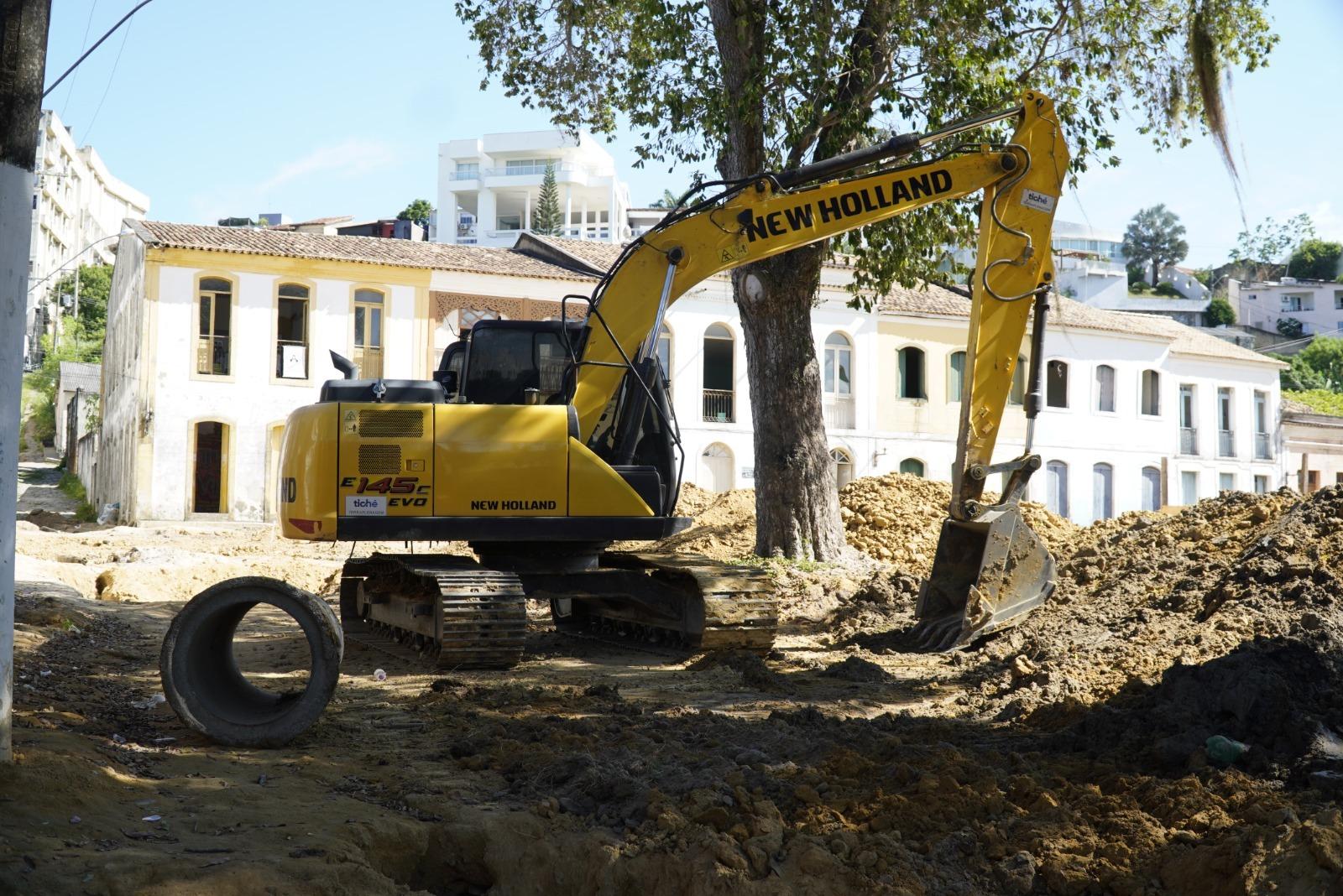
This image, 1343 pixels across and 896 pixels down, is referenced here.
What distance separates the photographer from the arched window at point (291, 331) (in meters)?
29.8

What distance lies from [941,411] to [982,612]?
2569 centimetres

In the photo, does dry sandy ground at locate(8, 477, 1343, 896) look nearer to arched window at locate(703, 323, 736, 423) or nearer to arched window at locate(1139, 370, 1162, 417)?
arched window at locate(703, 323, 736, 423)

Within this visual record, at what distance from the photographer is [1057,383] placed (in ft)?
119

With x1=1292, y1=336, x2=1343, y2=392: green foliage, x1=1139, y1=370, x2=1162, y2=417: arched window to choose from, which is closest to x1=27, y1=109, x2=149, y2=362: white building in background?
x1=1139, y1=370, x2=1162, y2=417: arched window

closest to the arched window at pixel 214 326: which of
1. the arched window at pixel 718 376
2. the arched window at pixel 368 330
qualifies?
the arched window at pixel 368 330

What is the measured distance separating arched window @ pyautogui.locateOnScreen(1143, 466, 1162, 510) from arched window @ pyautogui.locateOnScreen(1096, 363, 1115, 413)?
2.47 m

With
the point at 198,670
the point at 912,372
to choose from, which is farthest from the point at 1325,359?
the point at 198,670

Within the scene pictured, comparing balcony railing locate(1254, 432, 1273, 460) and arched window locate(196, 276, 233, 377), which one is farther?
balcony railing locate(1254, 432, 1273, 460)

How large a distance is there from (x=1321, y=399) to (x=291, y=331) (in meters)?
41.1

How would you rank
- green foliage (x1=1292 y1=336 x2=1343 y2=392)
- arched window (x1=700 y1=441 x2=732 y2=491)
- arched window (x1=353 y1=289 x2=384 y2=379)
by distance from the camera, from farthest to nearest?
green foliage (x1=1292 y1=336 x2=1343 y2=392) < arched window (x1=700 y1=441 x2=732 y2=491) < arched window (x1=353 y1=289 x2=384 y2=379)

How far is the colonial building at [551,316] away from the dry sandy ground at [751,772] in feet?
53.7

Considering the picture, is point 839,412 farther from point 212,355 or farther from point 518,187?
point 518,187

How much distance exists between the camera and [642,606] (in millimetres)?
10836

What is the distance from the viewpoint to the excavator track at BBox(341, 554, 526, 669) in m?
9.26
